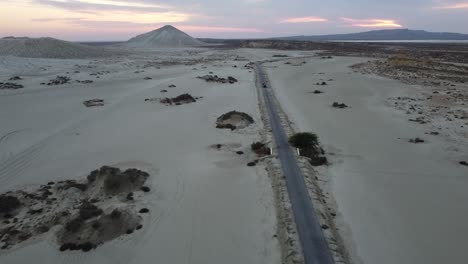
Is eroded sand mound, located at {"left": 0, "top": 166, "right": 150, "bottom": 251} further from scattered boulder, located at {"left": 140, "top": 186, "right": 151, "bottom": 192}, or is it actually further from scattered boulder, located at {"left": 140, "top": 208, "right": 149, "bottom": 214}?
scattered boulder, located at {"left": 140, "top": 208, "right": 149, "bottom": 214}

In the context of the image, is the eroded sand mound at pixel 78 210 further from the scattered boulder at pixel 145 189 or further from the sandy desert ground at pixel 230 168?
the sandy desert ground at pixel 230 168

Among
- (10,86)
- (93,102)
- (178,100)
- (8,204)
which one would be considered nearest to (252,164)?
(8,204)

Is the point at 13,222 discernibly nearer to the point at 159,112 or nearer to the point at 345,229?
the point at 345,229

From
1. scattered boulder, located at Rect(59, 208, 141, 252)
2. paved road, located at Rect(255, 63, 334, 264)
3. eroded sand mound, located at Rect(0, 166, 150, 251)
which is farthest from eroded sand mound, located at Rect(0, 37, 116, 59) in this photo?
scattered boulder, located at Rect(59, 208, 141, 252)

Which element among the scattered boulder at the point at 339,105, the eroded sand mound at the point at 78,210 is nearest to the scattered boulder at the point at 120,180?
the eroded sand mound at the point at 78,210

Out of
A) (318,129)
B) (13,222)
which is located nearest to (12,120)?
(13,222)
